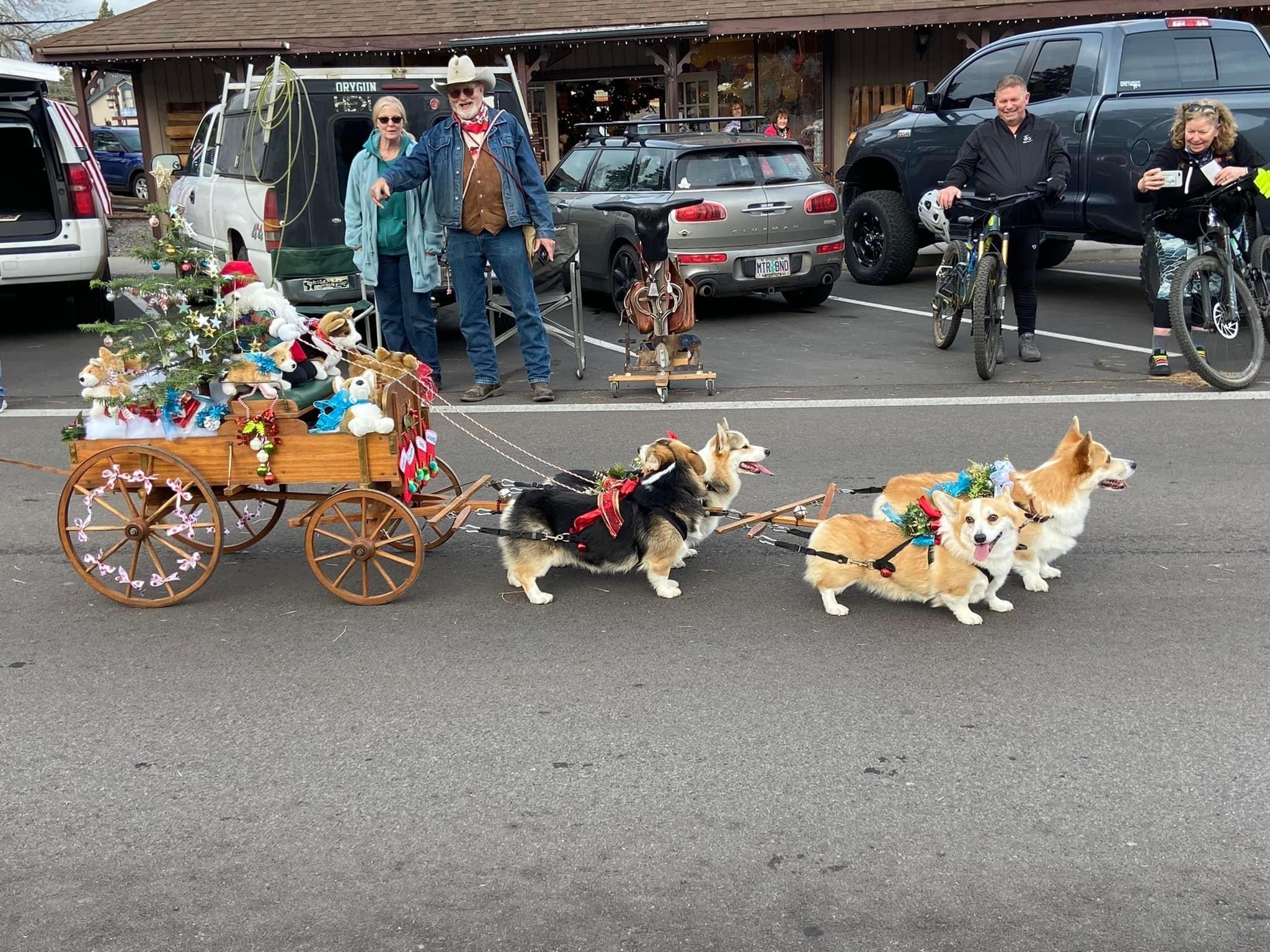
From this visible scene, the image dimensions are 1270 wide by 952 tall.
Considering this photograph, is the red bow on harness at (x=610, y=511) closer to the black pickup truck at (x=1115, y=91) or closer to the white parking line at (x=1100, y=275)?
the black pickup truck at (x=1115, y=91)

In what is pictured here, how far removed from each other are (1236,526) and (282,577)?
4.67 m

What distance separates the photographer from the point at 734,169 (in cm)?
1188

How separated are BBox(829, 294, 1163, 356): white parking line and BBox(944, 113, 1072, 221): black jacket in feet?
4.58

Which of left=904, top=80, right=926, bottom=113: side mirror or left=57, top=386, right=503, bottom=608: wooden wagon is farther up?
left=904, top=80, right=926, bottom=113: side mirror

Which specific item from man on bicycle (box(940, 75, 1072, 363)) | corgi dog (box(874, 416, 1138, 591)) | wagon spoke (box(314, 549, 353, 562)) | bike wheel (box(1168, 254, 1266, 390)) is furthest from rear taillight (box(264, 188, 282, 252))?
bike wheel (box(1168, 254, 1266, 390))

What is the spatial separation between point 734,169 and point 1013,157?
3234mm

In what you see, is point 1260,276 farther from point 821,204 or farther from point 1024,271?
point 821,204

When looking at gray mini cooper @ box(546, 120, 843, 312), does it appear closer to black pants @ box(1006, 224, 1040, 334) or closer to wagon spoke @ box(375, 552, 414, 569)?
black pants @ box(1006, 224, 1040, 334)

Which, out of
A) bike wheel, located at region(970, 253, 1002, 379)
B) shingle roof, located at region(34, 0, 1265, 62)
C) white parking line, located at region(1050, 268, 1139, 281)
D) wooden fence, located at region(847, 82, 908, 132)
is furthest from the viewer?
wooden fence, located at region(847, 82, 908, 132)

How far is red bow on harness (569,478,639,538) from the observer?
Result: 5.07m

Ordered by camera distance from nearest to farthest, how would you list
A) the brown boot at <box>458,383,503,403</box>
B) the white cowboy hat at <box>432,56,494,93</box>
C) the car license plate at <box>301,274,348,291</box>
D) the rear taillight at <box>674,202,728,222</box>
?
the white cowboy hat at <box>432,56,494,93</box> → the brown boot at <box>458,383,503,403</box> → the car license plate at <box>301,274,348,291</box> → the rear taillight at <box>674,202,728,222</box>

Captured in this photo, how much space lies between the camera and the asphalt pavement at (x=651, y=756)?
3.27m

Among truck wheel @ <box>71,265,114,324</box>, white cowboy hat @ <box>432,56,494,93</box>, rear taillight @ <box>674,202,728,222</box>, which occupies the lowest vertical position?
truck wheel @ <box>71,265,114,324</box>

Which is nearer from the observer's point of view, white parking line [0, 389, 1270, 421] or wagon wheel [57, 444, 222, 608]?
wagon wheel [57, 444, 222, 608]
